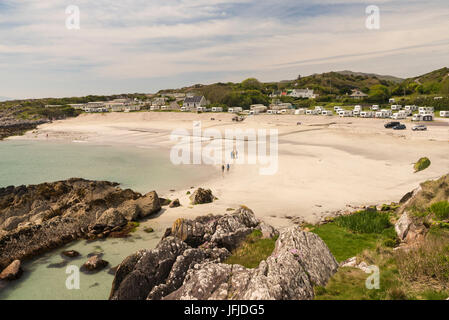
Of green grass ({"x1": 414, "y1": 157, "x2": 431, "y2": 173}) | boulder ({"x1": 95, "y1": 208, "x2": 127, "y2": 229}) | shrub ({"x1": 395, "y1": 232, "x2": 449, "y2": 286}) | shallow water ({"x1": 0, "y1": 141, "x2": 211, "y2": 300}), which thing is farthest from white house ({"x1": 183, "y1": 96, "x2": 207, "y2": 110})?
shrub ({"x1": 395, "y1": 232, "x2": 449, "y2": 286})

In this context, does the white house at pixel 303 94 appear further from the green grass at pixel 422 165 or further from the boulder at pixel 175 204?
the boulder at pixel 175 204

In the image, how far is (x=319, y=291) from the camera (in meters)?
9.12

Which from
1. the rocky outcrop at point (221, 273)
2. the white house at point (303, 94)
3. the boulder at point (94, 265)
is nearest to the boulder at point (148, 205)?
the boulder at point (94, 265)

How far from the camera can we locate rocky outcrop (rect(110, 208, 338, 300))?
28.7 ft

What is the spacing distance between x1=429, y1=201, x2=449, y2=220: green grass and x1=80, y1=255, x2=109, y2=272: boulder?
17.8 m

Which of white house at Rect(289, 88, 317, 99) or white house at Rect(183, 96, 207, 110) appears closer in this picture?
white house at Rect(183, 96, 207, 110)

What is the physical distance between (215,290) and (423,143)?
43.1 m

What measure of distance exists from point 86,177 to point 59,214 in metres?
14.4

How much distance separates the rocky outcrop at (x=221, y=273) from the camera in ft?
28.7

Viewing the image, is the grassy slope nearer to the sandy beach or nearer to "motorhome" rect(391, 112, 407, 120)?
the sandy beach

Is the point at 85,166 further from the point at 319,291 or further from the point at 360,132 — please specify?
the point at 360,132

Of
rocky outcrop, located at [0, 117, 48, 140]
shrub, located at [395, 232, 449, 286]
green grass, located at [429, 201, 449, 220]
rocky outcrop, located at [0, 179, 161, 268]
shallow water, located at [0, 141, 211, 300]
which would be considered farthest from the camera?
rocky outcrop, located at [0, 117, 48, 140]

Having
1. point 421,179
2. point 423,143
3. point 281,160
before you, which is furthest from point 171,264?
point 423,143

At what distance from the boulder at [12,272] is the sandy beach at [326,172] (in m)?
8.94
